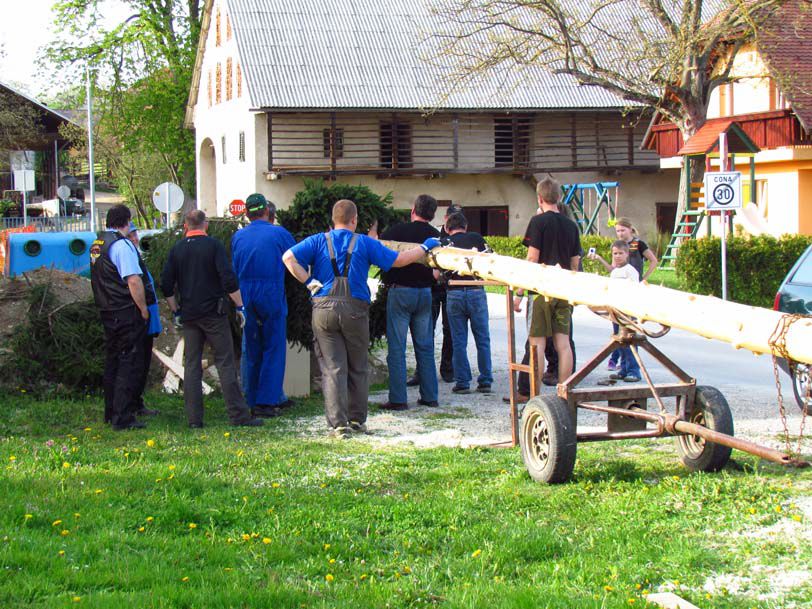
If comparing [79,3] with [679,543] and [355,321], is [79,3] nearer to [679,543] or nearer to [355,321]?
[355,321]

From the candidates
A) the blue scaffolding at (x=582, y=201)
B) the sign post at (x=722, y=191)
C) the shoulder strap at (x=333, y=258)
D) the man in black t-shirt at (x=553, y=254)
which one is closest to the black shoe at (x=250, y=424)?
the shoulder strap at (x=333, y=258)

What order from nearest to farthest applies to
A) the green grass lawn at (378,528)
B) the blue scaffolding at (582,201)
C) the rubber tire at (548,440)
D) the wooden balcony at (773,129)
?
the green grass lawn at (378,528), the rubber tire at (548,440), the wooden balcony at (773,129), the blue scaffolding at (582,201)

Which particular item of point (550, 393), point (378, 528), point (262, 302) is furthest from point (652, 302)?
point (262, 302)

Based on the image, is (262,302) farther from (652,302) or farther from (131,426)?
(652,302)

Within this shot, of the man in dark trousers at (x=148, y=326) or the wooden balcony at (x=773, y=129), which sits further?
the wooden balcony at (x=773, y=129)

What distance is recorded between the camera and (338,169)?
1636 inches

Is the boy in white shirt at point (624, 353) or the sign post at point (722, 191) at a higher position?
the sign post at point (722, 191)

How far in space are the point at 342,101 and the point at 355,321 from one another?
33.5 meters

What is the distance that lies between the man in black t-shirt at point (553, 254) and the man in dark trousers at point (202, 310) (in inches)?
96.4

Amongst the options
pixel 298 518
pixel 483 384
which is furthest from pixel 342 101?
pixel 298 518

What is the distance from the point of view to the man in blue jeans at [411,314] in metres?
9.82

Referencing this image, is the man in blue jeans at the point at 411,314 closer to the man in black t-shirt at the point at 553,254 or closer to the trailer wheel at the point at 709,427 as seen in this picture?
the man in black t-shirt at the point at 553,254

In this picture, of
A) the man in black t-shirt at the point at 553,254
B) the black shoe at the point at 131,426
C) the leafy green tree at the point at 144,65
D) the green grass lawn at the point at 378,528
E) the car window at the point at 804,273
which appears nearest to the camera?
the green grass lawn at the point at 378,528

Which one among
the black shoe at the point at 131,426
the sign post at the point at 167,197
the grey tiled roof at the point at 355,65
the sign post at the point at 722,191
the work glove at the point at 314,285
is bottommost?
the black shoe at the point at 131,426
